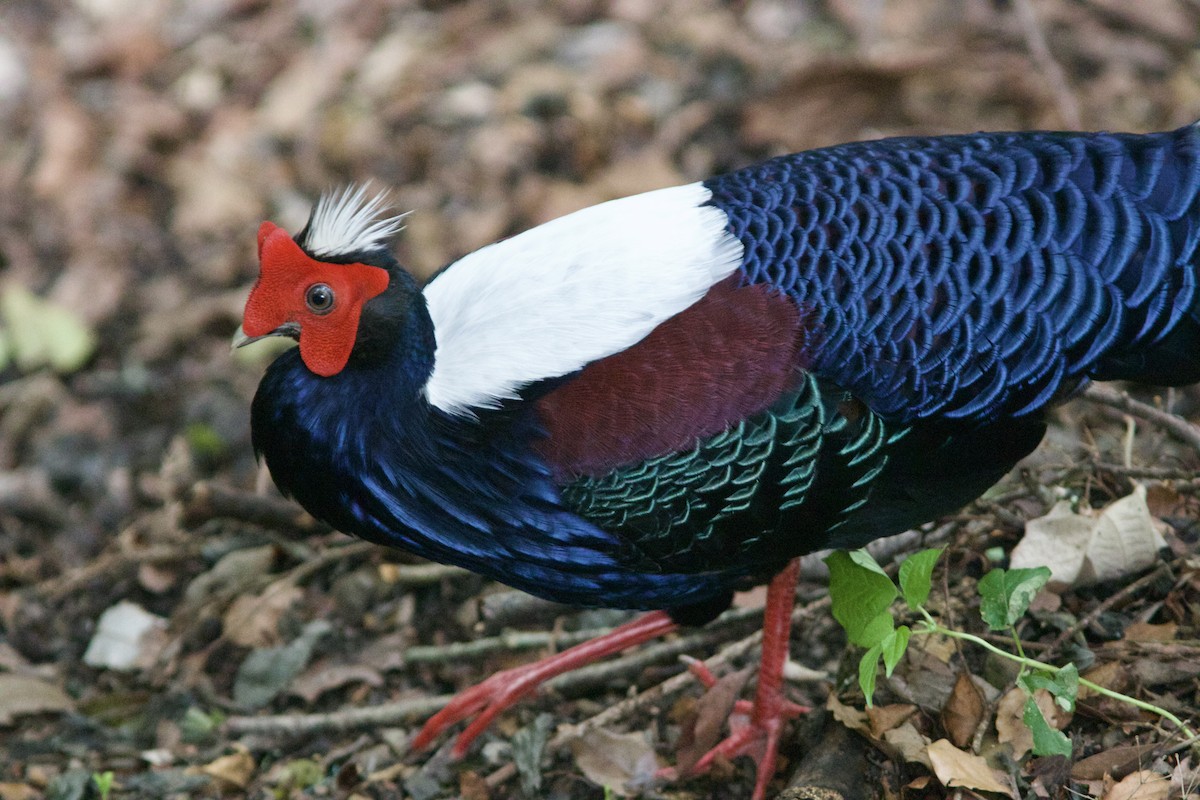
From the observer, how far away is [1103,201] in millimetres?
2947

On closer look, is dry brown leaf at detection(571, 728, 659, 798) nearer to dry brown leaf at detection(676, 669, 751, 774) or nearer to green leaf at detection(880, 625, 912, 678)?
dry brown leaf at detection(676, 669, 751, 774)

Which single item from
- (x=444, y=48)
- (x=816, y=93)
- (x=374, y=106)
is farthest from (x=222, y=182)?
(x=816, y=93)

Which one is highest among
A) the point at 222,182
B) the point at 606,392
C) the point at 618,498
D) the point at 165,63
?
the point at 165,63

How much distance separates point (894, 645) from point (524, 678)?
4.20ft

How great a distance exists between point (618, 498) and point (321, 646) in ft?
5.38

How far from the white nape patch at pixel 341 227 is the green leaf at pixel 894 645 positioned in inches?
58.5

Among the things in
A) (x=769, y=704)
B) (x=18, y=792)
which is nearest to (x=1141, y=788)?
(x=769, y=704)

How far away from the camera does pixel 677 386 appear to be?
2805 mm

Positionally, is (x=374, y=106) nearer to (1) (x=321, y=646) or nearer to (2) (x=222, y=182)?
(2) (x=222, y=182)

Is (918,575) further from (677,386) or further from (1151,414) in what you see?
(1151,414)

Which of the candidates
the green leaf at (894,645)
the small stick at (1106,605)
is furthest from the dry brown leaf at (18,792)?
the small stick at (1106,605)

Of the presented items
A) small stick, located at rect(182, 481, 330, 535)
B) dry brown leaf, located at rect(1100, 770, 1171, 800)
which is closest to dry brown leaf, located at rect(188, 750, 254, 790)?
small stick, located at rect(182, 481, 330, 535)

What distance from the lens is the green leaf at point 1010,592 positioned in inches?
104

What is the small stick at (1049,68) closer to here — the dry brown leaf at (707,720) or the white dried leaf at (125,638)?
the dry brown leaf at (707,720)
